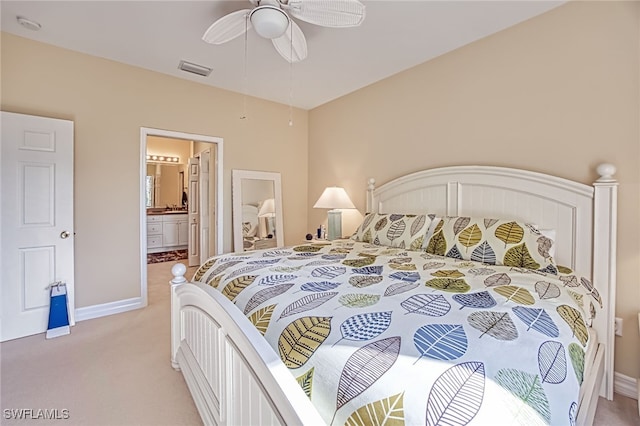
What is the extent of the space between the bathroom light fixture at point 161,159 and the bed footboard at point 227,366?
5.35 m

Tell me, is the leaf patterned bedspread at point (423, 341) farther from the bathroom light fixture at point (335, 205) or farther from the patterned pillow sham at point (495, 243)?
the bathroom light fixture at point (335, 205)

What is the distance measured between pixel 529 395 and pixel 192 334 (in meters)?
1.72

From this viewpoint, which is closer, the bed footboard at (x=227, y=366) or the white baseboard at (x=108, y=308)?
the bed footboard at (x=227, y=366)

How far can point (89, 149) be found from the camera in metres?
2.98

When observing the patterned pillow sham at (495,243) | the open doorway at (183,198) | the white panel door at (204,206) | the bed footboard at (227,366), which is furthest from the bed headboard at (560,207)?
the white panel door at (204,206)

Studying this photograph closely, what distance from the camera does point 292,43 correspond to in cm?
220

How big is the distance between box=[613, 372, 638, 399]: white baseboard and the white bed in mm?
84

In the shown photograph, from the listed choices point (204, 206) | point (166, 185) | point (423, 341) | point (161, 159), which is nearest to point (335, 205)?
point (204, 206)

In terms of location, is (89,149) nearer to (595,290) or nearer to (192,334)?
(192,334)

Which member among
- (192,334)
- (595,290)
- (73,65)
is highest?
(73,65)

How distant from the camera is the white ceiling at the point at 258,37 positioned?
2.22m

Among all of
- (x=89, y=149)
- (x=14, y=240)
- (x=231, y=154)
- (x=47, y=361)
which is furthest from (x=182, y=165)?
(x=47, y=361)

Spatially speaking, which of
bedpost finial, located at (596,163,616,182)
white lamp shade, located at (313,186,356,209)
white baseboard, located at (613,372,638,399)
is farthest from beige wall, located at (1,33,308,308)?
white baseboard, located at (613,372,638,399)

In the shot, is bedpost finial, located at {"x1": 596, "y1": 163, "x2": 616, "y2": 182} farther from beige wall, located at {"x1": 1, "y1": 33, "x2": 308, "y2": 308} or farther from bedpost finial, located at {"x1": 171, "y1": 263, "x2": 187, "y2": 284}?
beige wall, located at {"x1": 1, "y1": 33, "x2": 308, "y2": 308}
